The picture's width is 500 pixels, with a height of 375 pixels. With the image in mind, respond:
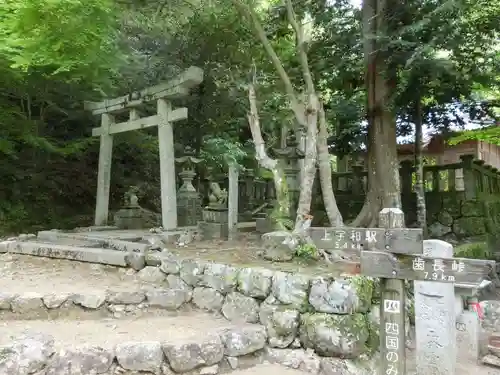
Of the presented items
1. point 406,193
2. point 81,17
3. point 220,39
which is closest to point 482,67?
point 406,193

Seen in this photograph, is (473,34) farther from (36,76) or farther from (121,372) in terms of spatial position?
(36,76)

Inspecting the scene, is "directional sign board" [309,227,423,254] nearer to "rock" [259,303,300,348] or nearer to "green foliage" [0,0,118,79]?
"rock" [259,303,300,348]

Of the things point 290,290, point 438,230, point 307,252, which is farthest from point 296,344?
point 438,230

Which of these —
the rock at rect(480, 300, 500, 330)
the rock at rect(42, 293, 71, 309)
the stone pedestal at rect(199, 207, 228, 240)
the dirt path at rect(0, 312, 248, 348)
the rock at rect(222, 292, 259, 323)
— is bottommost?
the rock at rect(480, 300, 500, 330)

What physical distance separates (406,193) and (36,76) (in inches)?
429

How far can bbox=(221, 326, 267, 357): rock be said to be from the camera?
16.9 ft

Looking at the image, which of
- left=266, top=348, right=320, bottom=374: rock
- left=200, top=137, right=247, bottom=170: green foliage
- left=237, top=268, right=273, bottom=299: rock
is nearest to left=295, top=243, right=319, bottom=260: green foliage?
left=237, top=268, right=273, bottom=299: rock

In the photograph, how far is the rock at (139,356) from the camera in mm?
4656

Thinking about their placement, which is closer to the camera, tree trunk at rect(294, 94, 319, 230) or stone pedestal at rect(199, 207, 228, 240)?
tree trunk at rect(294, 94, 319, 230)

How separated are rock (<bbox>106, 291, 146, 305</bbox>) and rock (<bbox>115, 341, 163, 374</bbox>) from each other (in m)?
1.29

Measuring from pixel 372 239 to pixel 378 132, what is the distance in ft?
18.4

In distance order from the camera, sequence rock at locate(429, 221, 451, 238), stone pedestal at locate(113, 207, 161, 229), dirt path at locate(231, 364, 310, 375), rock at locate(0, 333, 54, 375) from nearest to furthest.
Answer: rock at locate(0, 333, 54, 375) → dirt path at locate(231, 364, 310, 375) → rock at locate(429, 221, 451, 238) → stone pedestal at locate(113, 207, 161, 229)

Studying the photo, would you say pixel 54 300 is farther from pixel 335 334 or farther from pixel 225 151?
pixel 225 151

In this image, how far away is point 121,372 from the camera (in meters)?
4.63
